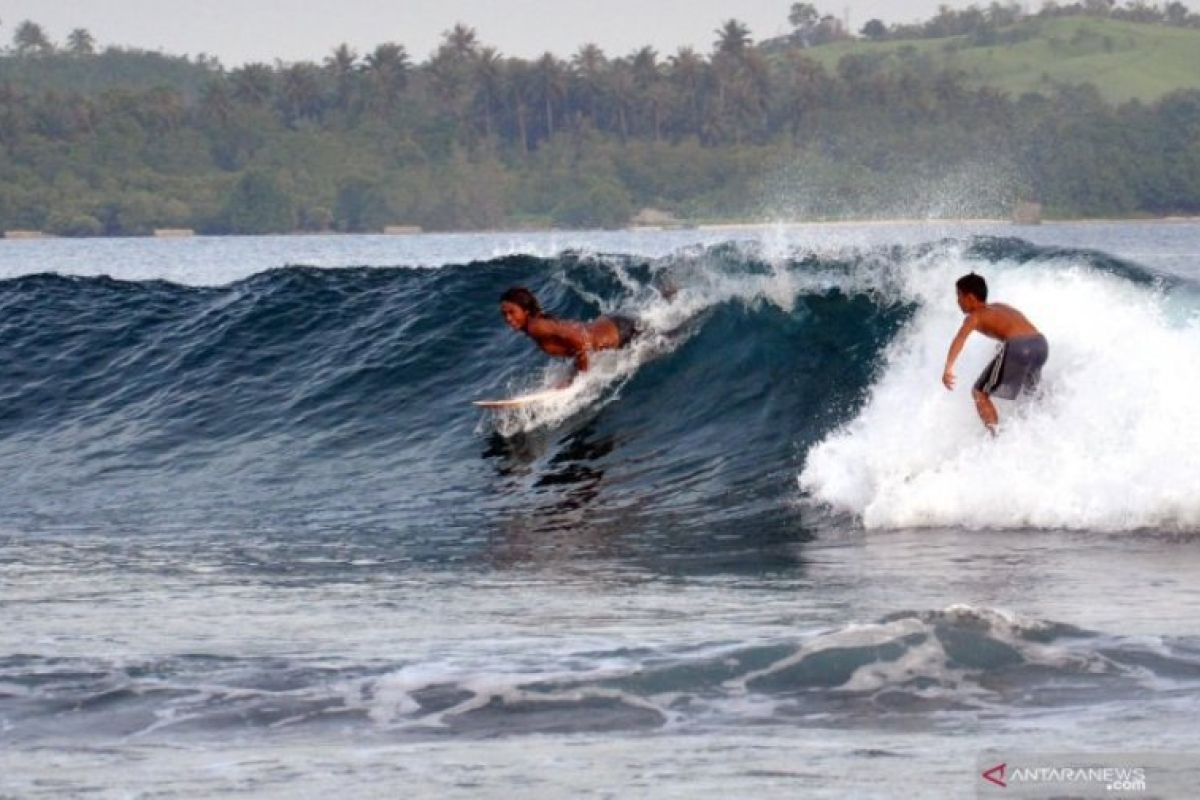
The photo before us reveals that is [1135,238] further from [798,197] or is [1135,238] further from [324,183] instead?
[324,183]

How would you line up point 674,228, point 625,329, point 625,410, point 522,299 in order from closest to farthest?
point 522,299, point 625,410, point 625,329, point 674,228

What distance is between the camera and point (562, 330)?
59.4 feet

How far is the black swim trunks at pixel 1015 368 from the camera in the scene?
14734 mm

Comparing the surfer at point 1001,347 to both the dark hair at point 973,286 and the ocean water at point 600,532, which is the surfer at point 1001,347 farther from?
the ocean water at point 600,532

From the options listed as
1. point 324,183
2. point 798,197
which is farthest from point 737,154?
point 324,183

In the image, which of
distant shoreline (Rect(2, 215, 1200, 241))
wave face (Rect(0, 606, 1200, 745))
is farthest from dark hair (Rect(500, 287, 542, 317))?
distant shoreline (Rect(2, 215, 1200, 241))

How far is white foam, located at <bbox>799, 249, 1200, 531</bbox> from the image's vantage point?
45.6ft

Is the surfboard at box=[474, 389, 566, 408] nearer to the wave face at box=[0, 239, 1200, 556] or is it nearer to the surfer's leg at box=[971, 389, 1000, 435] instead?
the wave face at box=[0, 239, 1200, 556]

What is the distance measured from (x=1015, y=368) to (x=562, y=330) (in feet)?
15.5

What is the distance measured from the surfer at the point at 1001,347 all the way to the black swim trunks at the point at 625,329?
17.0 ft

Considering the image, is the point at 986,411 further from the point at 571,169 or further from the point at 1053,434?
the point at 571,169

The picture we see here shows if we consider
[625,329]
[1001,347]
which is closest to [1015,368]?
[1001,347]

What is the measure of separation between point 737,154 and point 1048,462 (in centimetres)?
17192

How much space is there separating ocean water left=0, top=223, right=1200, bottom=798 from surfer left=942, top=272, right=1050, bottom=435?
0.28 metres
